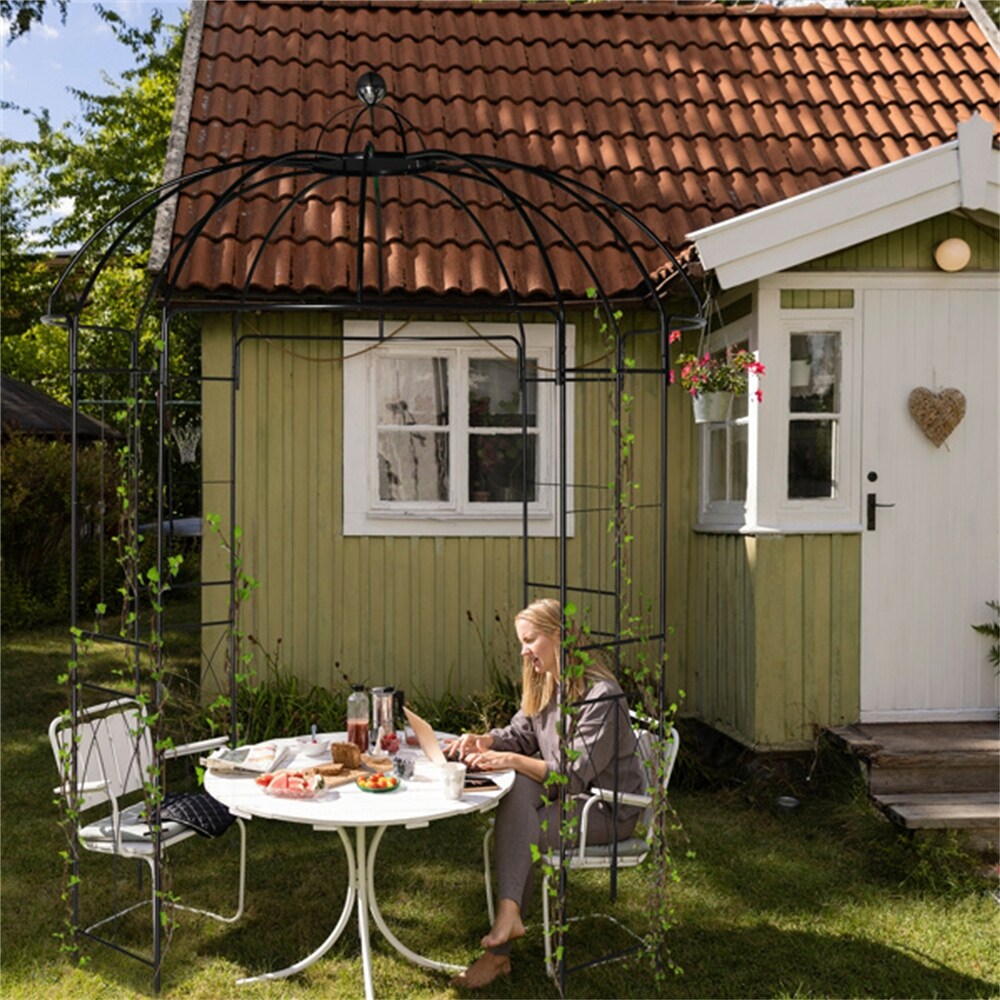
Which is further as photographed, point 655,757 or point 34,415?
point 34,415

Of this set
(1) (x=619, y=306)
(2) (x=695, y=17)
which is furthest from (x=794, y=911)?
(2) (x=695, y=17)

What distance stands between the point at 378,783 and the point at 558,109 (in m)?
6.41

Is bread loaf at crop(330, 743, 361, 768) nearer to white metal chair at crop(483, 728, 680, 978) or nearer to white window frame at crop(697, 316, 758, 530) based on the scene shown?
white metal chair at crop(483, 728, 680, 978)

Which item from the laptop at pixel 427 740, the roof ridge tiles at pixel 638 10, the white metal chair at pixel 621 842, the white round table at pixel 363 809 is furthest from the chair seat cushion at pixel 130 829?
the roof ridge tiles at pixel 638 10

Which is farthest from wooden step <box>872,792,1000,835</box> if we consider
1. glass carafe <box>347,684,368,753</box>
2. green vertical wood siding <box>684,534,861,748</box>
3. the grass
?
Answer: glass carafe <box>347,684,368,753</box>

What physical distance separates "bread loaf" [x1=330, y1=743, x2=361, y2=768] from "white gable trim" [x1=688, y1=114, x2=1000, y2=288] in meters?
3.40

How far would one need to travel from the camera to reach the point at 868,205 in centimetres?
684

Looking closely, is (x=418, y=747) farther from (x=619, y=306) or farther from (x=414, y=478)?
(x=619, y=306)

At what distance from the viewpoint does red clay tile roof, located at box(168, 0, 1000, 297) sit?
8172 mm

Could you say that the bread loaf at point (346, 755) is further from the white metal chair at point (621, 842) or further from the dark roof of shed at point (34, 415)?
the dark roof of shed at point (34, 415)

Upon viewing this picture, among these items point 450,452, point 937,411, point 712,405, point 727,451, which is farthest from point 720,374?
point 450,452

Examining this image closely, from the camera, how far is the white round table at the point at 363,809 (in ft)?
14.2

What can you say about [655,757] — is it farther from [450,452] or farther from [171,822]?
[450,452]

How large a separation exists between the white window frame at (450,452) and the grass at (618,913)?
2.22 metres
